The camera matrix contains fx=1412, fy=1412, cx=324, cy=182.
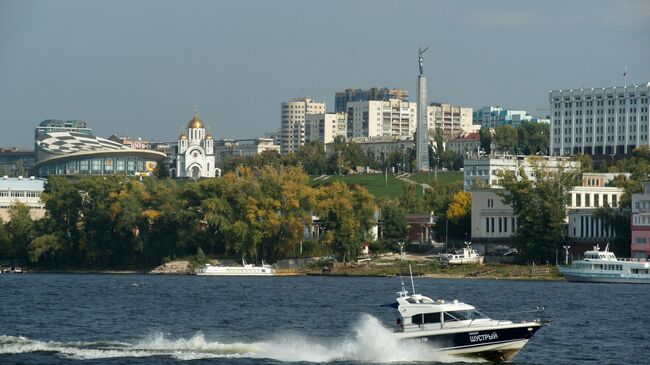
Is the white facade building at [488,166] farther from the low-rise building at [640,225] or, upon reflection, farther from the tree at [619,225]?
the low-rise building at [640,225]

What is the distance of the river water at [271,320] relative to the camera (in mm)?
50125

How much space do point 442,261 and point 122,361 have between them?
69994 mm

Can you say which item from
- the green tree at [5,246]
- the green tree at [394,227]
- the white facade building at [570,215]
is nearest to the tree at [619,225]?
the white facade building at [570,215]

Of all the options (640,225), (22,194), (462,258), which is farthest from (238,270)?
(22,194)

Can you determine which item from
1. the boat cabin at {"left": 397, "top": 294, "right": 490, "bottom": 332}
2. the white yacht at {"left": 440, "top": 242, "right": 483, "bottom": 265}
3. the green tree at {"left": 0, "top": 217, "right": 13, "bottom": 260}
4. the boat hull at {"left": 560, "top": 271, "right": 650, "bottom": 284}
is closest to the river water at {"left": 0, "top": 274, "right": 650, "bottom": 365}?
the boat cabin at {"left": 397, "top": 294, "right": 490, "bottom": 332}

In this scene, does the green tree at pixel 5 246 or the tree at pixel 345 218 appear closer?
the tree at pixel 345 218

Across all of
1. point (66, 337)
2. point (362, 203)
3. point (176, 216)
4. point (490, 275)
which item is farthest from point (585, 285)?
point (66, 337)

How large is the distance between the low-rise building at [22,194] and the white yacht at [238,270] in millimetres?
48097

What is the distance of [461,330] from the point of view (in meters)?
47.7

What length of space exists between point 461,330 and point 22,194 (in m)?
130

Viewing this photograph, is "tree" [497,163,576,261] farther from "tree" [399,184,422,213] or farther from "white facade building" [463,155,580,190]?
"white facade building" [463,155,580,190]

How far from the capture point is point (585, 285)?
102500 millimetres

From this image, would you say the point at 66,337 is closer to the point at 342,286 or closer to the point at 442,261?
the point at 342,286

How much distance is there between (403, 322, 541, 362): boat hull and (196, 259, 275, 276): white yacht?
6967 cm
